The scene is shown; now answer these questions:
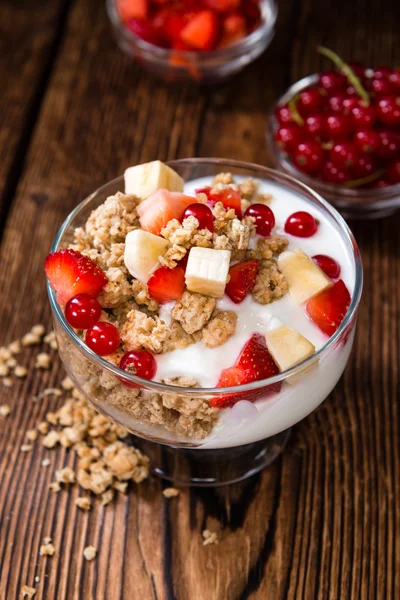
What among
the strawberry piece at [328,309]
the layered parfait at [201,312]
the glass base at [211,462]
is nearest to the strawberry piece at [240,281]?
the layered parfait at [201,312]

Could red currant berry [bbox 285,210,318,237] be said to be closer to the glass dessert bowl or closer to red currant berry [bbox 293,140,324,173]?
the glass dessert bowl

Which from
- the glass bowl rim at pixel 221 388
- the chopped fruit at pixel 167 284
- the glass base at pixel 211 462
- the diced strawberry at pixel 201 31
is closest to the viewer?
the glass bowl rim at pixel 221 388

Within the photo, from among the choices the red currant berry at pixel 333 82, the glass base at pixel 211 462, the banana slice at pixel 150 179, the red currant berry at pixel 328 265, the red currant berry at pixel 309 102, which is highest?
the red currant berry at pixel 333 82

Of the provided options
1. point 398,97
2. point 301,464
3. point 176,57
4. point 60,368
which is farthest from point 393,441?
point 176,57

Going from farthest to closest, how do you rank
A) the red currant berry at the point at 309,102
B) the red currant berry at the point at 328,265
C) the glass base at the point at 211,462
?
the red currant berry at the point at 309,102
the glass base at the point at 211,462
the red currant berry at the point at 328,265

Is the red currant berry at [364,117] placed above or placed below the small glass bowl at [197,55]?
below

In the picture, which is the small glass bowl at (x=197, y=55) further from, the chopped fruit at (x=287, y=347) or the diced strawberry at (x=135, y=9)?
the chopped fruit at (x=287, y=347)
